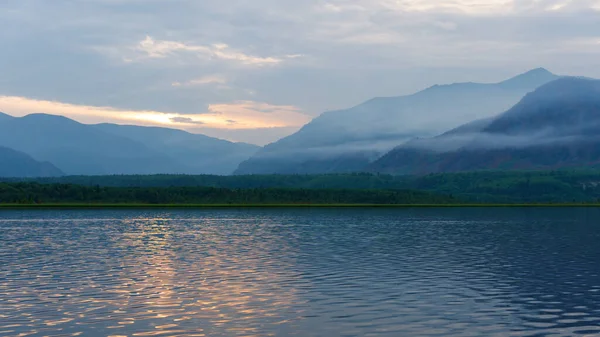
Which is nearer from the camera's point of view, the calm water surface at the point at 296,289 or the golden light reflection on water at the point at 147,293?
the golden light reflection on water at the point at 147,293

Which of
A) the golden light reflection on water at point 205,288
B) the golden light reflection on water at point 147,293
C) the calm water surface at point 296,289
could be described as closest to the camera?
the golden light reflection on water at point 147,293

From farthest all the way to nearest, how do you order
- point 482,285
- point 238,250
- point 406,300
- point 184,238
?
point 184,238
point 238,250
point 482,285
point 406,300

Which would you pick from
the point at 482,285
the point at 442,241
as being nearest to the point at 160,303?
the point at 482,285

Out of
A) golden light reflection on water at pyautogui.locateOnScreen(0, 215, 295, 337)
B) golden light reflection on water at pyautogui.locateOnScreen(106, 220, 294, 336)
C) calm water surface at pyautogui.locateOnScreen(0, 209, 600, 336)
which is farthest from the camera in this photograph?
golden light reflection on water at pyautogui.locateOnScreen(106, 220, 294, 336)

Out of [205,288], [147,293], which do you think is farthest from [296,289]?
[147,293]

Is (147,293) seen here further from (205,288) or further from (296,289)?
(296,289)

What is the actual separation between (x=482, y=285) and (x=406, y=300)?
15.1 metres

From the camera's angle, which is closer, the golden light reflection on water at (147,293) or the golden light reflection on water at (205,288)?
the golden light reflection on water at (147,293)

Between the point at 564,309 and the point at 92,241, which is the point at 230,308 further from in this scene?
the point at 92,241

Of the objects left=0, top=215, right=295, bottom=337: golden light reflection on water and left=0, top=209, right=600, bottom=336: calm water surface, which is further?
left=0, top=209, right=600, bottom=336: calm water surface

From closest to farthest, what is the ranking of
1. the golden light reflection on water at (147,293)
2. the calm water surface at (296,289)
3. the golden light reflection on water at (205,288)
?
the golden light reflection on water at (147,293) → the calm water surface at (296,289) → the golden light reflection on water at (205,288)

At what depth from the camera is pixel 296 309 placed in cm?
5934

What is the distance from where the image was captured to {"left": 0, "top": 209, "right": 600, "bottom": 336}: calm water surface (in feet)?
173

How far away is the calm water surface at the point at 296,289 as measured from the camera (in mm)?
52875
